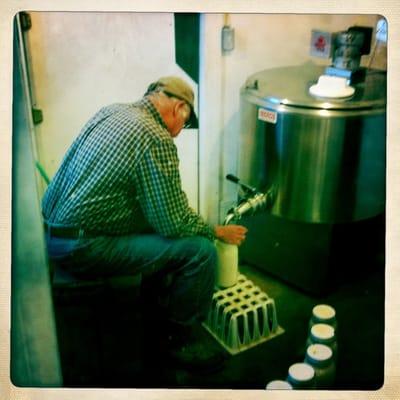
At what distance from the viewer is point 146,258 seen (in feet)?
4.23

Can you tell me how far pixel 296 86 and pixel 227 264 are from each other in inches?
18.5

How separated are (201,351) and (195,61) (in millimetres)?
720

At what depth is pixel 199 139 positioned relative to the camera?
1292 millimetres

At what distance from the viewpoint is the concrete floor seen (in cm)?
133

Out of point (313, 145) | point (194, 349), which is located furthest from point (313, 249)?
point (194, 349)

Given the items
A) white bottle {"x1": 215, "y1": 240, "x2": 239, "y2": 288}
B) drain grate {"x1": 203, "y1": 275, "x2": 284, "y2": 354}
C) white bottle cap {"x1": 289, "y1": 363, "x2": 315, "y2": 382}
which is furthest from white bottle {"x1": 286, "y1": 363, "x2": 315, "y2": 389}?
white bottle {"x1": 215, "y1": 240, "x2": 239, "y2": 288}

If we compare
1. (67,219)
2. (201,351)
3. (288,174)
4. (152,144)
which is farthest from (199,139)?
(201,351)

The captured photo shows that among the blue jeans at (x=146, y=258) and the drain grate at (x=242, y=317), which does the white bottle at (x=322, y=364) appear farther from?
the blue jeans at (x=146, y=258)

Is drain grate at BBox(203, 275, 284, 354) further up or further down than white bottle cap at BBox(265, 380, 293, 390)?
further up

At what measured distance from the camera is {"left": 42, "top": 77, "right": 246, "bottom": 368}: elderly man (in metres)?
1.24

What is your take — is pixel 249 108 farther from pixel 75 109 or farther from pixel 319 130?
pixel 75 109

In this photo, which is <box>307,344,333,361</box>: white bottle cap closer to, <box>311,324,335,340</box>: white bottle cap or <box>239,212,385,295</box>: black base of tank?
<box>311,324,335,340</box>: white bottle cap

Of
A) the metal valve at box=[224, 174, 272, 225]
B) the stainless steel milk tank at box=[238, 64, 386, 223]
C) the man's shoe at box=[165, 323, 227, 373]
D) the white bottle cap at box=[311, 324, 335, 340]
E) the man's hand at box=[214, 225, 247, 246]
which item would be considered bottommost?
the man's shoe at box=[165, 323, 227, 373]

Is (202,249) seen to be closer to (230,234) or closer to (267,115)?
(230,234)
